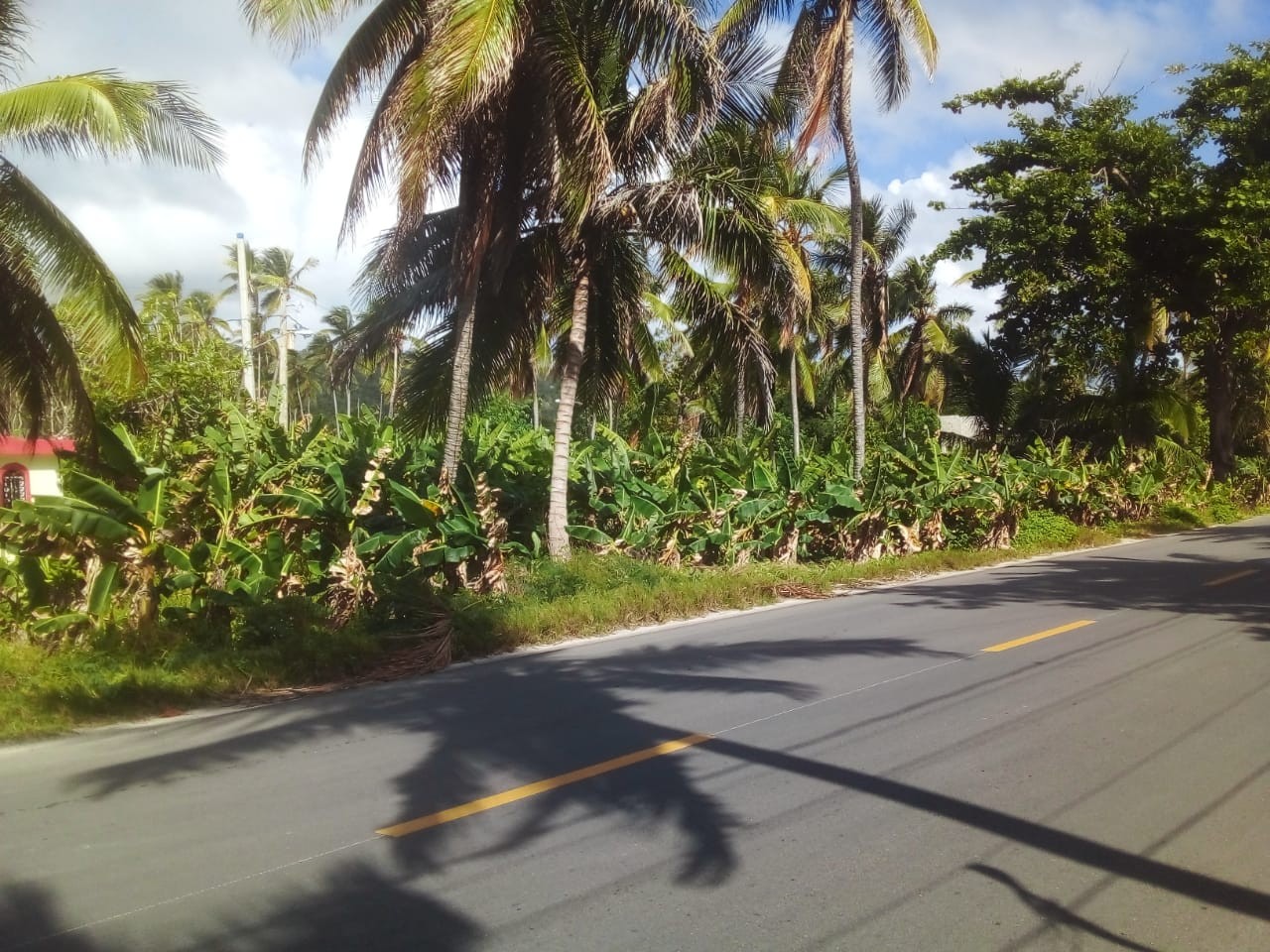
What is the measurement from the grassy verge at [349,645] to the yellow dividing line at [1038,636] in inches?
156

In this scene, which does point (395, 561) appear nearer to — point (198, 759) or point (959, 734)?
point (198, 759)

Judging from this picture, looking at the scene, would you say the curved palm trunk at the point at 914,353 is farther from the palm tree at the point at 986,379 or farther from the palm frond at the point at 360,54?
the palm frond at the point at 360,54

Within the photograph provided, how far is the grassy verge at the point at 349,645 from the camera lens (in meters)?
8.31

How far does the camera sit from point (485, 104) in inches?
478

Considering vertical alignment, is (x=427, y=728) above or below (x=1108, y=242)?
below

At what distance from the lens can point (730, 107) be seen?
1403 cm

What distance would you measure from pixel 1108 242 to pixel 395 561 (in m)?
23.0

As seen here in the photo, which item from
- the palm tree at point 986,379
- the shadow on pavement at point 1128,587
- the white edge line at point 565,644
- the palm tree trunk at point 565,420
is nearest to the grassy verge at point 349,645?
the white edge line at point 565,644

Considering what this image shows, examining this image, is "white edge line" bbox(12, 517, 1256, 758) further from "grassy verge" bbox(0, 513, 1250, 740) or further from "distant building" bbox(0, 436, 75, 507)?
"distant building" bbox(0, 436, 75, 507)

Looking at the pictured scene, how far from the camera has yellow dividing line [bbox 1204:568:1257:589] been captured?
15180 millimetres

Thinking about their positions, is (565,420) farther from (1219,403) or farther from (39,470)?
(1219,403)

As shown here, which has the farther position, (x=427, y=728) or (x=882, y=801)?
(x=427, y=728)

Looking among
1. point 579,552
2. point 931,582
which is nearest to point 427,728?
point 579,552

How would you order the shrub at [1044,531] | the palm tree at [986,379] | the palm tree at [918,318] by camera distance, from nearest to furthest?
the shrub at [1044,531] → the palm tree at [986,379] → the palm tree at [918,318]
